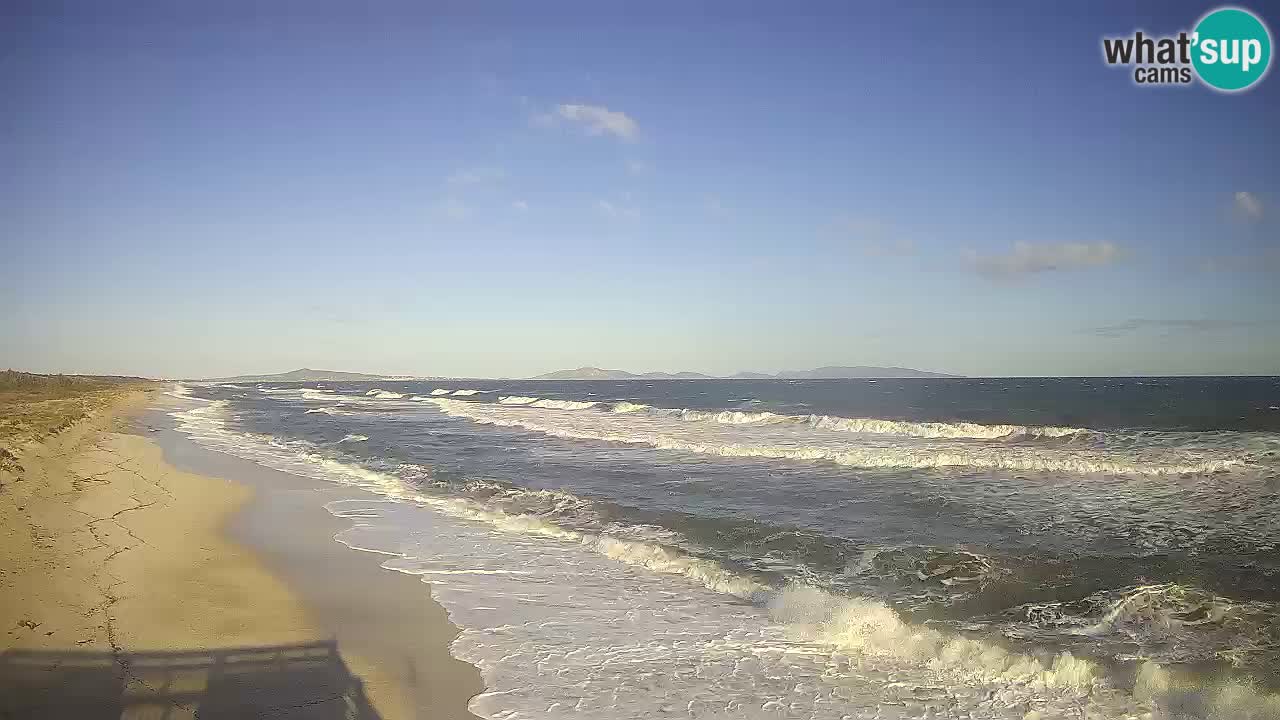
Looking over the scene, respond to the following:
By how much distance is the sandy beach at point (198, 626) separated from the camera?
523cm

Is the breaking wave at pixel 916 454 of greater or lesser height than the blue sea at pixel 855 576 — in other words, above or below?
above

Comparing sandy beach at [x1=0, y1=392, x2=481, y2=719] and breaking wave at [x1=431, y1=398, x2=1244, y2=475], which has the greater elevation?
breaking wave at [x1=431, y1=398, x2=1244, y2=475]

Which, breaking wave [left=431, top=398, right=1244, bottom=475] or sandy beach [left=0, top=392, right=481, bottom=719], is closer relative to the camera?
sandy beach [left=0, top=392, right=481, bottom=719]

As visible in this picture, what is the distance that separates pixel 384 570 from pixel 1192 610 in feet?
31.6

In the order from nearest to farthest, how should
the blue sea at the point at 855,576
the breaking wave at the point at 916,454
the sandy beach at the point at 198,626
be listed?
the sandy beach at the point at 198,626 → the blue sea at the point at 855,576 → the breaking wave at the point at 916,454

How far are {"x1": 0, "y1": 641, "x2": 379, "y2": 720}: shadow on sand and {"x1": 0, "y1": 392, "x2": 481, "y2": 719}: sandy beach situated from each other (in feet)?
0.05

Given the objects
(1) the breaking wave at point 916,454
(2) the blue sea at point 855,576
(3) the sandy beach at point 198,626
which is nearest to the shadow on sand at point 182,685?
(3) the sandy beach at point 198,626

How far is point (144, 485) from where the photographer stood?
1533cm

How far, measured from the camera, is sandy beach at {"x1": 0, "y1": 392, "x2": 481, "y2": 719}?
523cm

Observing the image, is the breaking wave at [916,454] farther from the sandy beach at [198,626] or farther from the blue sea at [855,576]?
the sandy beach at [198,626]

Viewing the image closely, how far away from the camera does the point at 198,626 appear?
678 cm

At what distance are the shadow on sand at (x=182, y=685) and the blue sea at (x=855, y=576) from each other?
1220 mm

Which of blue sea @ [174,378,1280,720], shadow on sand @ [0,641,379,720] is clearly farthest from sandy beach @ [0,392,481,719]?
blue sea @ [174,378,1280,720]

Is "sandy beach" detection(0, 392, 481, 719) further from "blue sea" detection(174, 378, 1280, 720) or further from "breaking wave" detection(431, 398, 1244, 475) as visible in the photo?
"breaking wave" detection(431, 398, 1244, 475)
